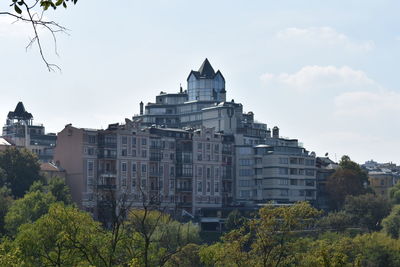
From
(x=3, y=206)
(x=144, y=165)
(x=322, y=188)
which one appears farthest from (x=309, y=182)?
(x=3, y=206)

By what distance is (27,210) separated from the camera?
10488 cm

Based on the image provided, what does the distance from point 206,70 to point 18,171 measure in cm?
6354

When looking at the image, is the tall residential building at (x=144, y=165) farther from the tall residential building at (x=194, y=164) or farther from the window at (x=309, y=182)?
the window at (x=309, y=182)

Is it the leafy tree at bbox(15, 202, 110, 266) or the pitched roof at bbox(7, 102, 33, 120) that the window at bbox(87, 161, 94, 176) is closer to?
the pitched roof at bbox(7, 102, 33, 120)

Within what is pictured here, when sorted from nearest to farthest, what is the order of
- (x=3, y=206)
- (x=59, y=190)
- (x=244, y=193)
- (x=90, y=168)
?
(x=3, y=206)
(x=59, y=190)
(x=90, y=168)
(x=244, y=193)

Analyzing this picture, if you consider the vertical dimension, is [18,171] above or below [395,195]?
above

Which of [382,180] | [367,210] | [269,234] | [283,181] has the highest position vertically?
[382,180]

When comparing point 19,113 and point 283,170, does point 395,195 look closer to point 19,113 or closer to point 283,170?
point 283,170

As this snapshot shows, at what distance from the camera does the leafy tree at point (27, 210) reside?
101750 mm

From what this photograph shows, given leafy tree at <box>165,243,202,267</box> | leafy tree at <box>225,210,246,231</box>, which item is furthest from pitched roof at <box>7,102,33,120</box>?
leafy tree at <box>165,243,202,267</box>

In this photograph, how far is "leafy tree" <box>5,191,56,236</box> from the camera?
334 ft

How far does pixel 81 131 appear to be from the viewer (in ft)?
434

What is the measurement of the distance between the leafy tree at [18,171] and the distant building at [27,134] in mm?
38088

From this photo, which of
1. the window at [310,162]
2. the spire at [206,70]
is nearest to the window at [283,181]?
the window at [310,162]
